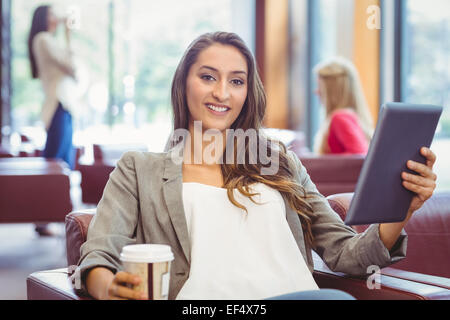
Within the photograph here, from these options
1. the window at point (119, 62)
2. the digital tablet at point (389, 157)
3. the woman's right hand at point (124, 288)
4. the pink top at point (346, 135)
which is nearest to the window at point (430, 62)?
the pink top at point (346, 135)

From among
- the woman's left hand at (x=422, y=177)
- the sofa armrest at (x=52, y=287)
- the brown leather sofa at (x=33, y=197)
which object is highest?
the woman's left hand at (x=422, y=177)

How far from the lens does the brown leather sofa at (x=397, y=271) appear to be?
137cm

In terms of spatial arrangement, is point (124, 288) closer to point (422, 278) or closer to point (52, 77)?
point (422, 278)

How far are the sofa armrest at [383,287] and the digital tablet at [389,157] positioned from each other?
7.8 inches

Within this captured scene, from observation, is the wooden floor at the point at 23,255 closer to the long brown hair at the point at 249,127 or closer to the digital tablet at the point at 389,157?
the long brown hair at the point at 249,127

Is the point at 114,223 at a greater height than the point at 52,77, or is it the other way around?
the point at 52,77

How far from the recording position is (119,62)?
30.9ft

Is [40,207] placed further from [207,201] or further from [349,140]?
[207,201]

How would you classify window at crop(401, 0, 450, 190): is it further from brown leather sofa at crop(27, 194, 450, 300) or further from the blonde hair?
brown leather sofa at crop(27, 194, 450, 300)

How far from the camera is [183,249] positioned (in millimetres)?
1489

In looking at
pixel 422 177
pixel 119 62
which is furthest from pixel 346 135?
pixel 119 62

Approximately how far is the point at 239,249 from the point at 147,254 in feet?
1.58
